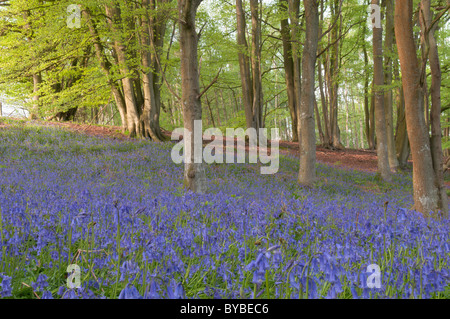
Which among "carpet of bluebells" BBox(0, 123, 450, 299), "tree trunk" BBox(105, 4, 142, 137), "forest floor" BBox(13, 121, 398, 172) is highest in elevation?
"tree trunk" BBox(105, 4, 142, 137)

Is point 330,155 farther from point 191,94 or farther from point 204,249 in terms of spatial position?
point 204,249

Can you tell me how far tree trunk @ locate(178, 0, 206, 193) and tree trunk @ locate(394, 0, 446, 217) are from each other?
4056 millimetres

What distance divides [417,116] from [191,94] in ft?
14.5

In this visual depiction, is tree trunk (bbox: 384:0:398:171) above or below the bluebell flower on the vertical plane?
above

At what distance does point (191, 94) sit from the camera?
23.7 feet

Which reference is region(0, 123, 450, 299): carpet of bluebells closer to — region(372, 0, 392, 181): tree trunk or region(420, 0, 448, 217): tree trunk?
region(420, 0, 448, 217): tree trunk

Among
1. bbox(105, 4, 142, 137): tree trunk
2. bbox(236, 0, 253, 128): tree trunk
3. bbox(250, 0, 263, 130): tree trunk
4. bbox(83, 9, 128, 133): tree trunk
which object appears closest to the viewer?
bbox(105, 4, 142, 137): tree trunk

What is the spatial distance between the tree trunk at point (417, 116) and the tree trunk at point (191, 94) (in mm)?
4056

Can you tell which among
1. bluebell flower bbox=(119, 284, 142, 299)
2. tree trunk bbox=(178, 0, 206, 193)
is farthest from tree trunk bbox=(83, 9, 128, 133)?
bluebell flower bbox=(119, 284, 142, 299)

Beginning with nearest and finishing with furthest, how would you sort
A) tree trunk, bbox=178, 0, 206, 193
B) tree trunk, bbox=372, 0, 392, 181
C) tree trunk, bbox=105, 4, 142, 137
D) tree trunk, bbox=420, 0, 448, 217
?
tree trunk, bbox=420, 0, 448, 217 < tree trunk, bbox=178, 0, 206, 193 < tree trunk, bbox=372, 0, 392, 181 < tree trunk, bbox=105, 4, 142, 137

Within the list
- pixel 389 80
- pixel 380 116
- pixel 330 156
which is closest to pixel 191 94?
pixel 380 116

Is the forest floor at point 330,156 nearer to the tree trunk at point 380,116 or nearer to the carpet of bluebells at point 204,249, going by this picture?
the tree trunk at point 380,116

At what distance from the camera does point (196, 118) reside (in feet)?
23.7

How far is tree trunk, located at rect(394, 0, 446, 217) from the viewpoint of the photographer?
20.0ft
